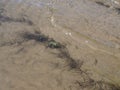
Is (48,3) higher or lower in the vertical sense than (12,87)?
higher

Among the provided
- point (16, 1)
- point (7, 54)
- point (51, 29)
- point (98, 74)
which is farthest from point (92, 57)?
point (16, 1)

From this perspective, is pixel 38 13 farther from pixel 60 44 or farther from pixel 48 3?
pixel 60 44

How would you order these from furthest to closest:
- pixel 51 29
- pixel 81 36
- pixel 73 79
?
1. pixel 51 29
2. pixel 81 36
3. pixel 73 79

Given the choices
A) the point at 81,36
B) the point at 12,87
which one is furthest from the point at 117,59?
the point at 12,87

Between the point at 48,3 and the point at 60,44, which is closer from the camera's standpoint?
the point at 60,44

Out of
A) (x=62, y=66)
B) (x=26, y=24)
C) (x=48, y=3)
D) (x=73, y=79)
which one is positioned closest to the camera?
(x=73, y=79)

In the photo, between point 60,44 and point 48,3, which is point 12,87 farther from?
point 48,3
